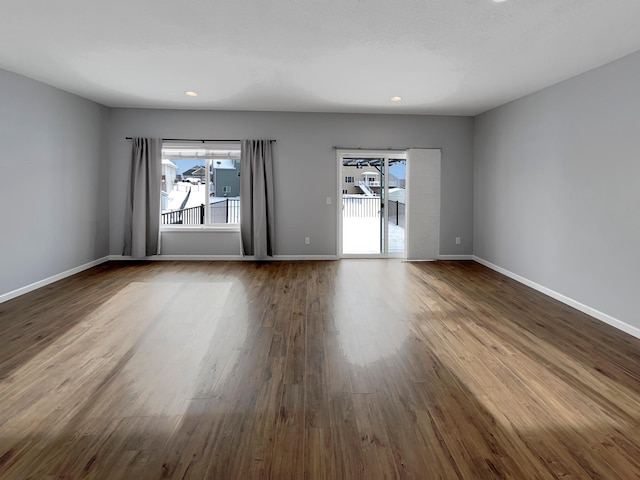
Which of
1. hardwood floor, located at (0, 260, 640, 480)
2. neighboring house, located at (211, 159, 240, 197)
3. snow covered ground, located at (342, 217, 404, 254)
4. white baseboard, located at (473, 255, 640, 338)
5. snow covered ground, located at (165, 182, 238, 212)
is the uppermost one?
neighboring house, located at (211, 159, 240, 197)

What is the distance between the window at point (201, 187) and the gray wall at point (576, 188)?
447 cm

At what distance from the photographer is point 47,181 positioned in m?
5.01

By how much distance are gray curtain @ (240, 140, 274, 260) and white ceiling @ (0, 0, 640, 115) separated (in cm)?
128

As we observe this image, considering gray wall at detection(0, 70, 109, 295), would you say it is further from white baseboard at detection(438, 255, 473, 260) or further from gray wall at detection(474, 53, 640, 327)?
gray wall at detection(474, 53, 640, 327)

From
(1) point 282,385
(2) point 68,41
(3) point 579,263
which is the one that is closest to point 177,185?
(2) point 68,41

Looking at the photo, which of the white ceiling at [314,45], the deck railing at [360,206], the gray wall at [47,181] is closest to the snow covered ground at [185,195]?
the gray wall at [47,181]

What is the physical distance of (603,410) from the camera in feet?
7.32

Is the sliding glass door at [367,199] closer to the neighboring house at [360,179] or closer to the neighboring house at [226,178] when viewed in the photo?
the neighboring house at [360,179]

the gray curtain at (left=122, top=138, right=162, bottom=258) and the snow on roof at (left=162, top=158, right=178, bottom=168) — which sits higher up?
the snow on roof at (left=162, top=158, right=178, bottom=168)

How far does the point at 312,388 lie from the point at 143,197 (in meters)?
5.23

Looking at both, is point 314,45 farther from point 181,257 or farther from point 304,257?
point 181,257

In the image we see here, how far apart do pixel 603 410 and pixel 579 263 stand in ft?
7.92

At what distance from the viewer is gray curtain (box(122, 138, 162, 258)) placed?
6469mm

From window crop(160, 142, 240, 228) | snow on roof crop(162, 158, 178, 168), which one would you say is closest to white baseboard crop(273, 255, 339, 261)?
window crop(160, 142, 240, 228)
